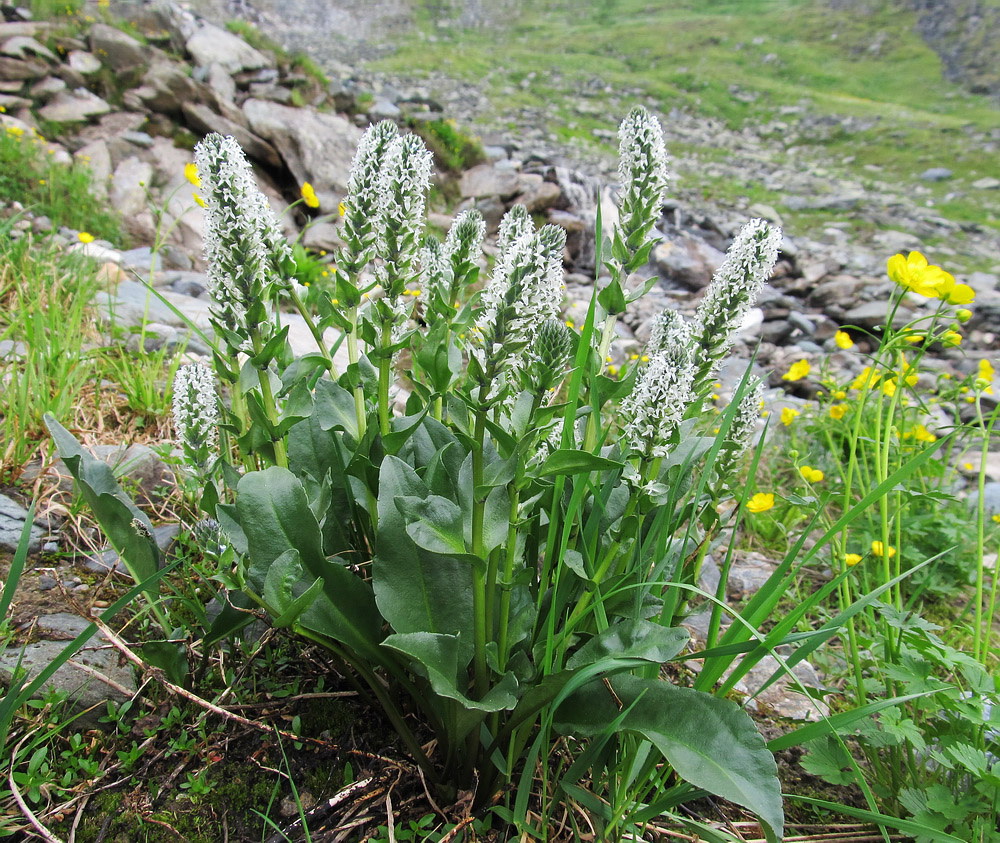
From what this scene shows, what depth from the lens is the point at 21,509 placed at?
231 cm

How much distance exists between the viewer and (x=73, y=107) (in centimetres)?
849

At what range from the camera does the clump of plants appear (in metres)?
1.31

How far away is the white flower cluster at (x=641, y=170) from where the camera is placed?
1.54 metres

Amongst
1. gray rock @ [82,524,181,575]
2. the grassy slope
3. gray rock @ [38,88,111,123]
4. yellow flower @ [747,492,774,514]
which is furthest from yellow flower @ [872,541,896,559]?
the grassy slope

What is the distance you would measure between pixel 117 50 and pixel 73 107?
1.56 m

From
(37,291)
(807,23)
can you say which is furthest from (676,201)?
(807,23)

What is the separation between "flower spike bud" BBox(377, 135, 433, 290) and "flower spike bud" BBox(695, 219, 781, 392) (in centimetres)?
71

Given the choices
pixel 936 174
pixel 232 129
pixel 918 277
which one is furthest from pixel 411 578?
pixel 936 174

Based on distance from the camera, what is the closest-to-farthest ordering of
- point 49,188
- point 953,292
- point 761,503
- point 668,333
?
point 668,333 → point 953,292 → point 761,503 → point 49,188

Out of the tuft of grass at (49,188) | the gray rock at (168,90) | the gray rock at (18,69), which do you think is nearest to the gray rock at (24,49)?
the gray rock at (18,69)

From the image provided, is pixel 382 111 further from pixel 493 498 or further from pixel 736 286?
pixel 493 498

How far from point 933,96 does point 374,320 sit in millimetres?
31503

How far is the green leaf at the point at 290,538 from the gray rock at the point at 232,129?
840 cm

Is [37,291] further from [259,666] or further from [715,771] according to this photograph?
[715,771]
